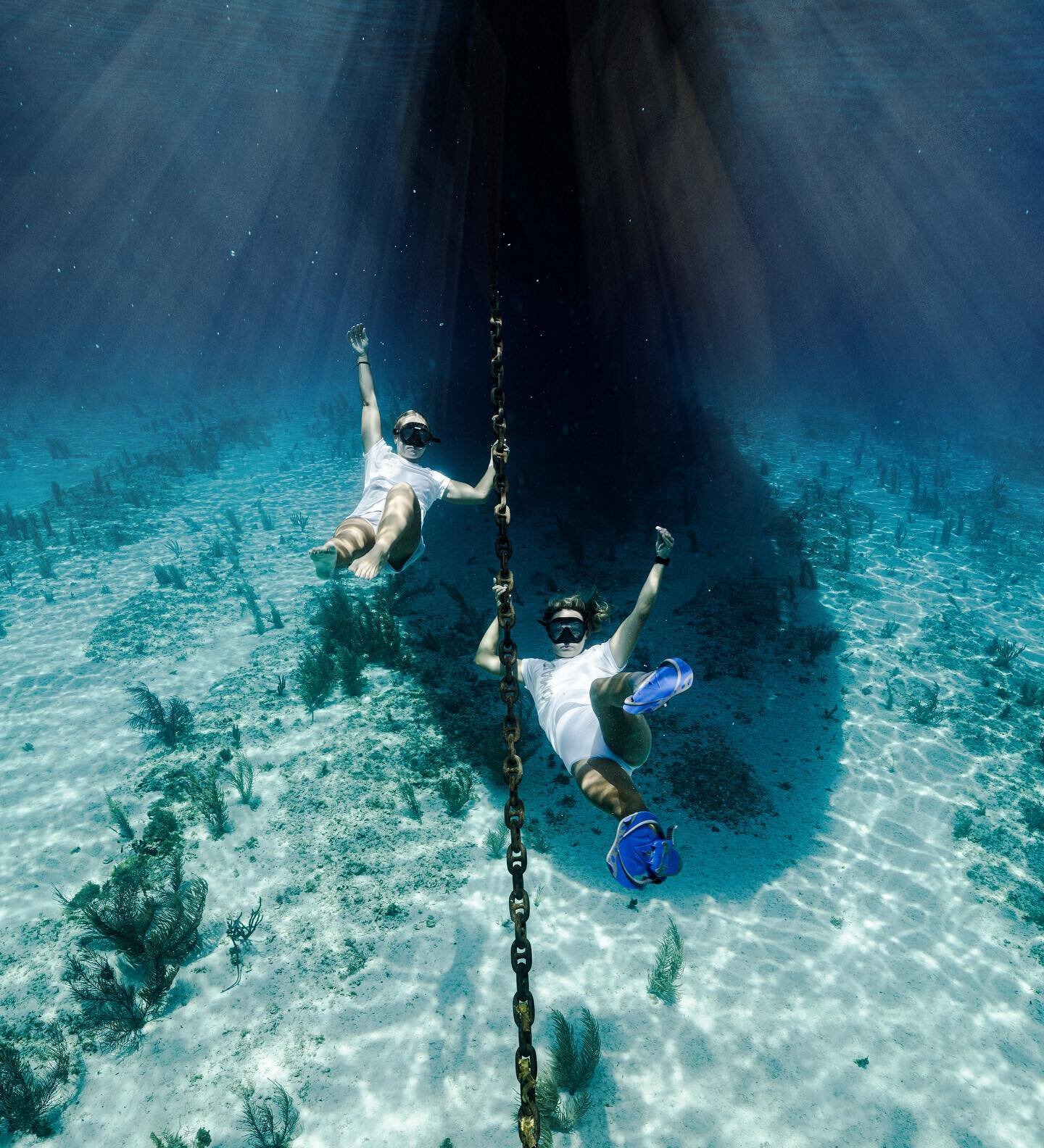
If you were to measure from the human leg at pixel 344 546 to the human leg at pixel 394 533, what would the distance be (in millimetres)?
59

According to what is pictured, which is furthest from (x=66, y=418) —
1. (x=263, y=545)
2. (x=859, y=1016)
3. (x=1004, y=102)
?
(x=1004, y=102)

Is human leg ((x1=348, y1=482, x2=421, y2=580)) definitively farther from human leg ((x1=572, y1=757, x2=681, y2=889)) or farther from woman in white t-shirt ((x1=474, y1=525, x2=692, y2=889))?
human leg ((x1=572, y1=757, x2=681, y2=889))

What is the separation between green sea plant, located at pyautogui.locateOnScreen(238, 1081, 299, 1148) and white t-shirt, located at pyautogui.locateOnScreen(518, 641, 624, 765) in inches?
117

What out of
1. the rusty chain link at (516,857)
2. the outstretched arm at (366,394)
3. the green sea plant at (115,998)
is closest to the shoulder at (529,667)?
the rusty chain link at (516,857)

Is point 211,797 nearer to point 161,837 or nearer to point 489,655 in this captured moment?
point 161,837

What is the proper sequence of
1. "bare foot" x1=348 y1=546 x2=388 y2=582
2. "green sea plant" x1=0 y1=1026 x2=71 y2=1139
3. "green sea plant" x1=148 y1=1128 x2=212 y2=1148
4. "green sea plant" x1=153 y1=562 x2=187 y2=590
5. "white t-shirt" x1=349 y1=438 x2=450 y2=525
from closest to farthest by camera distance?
"green sea plant" x1=148 y1=1128 x2=212 y2=1148 → "green sea plant" x1=0 y1=1026 x2=71 y2=1139 → "bare foot" x1=348 y1=546 x2=388 y2=582 → "white t-shirt" x1=349 y1=438 x2=450 y2=525 → "green sea plant" x1=153 y1=562 x2=187 y2=590

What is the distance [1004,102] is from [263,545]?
4208 centimetres

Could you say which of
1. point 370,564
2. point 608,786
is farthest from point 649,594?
point 370,564

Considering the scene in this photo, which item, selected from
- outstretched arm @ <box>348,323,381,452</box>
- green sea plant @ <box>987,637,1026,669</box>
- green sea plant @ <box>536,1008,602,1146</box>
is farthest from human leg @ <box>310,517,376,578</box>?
green sea plant @ <box>987,637,1026,669</box>

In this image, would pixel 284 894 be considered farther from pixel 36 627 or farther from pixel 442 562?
pixel 36 627

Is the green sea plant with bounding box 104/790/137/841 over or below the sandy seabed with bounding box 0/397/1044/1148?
below

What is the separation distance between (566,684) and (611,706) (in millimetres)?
467

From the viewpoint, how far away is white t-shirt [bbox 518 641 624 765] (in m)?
3.75

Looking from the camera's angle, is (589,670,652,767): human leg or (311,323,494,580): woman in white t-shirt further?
(311,323,494,580): woman in white t-shirt
